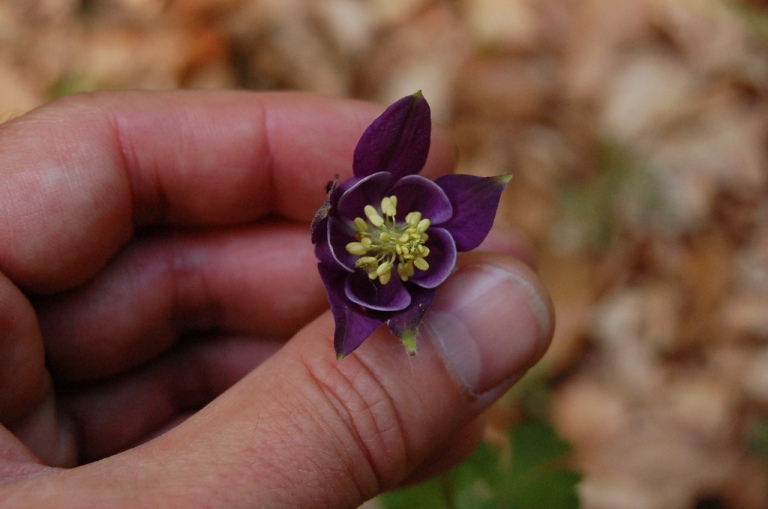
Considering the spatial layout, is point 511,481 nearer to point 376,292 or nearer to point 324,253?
point 376,292

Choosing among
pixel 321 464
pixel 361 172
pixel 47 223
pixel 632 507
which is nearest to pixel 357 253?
pixel 361 172

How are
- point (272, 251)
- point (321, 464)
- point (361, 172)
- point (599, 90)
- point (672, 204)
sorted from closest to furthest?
point (321, 464) < point (361, 172) < point (272, 251) < point (672, 204) < point (599, 90)

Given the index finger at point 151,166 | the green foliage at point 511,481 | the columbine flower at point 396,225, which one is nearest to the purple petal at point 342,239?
the columbine flower at point 396,225

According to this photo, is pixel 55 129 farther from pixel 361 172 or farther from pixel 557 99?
pixel 557 99

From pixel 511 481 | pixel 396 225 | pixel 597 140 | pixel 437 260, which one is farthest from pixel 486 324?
pixel 597 140

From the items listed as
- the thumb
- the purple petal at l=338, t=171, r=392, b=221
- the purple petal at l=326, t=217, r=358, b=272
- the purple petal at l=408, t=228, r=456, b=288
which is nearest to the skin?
the thumb

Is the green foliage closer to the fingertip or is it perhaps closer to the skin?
the skin

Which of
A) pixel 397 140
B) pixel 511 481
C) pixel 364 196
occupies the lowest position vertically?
pixel 511 481
